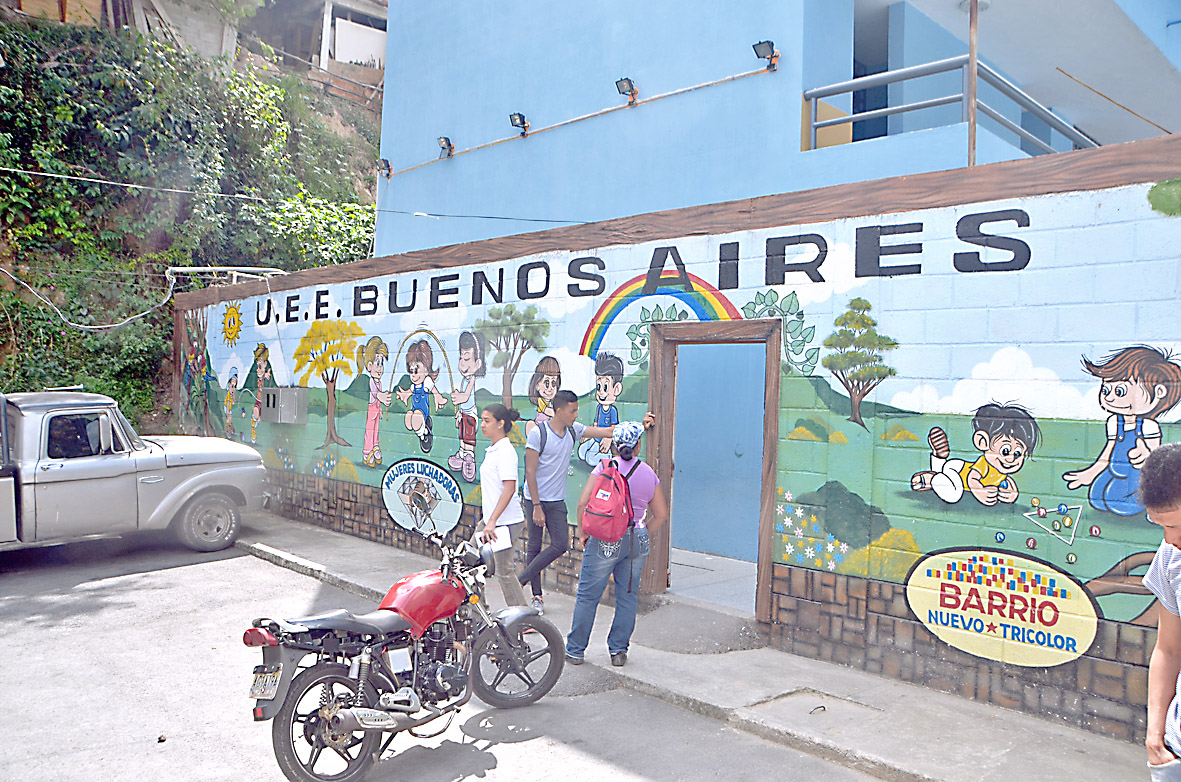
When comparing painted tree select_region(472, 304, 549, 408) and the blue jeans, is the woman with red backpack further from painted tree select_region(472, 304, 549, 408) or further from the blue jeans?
painted tree select_region(472, 304, 549, 408)

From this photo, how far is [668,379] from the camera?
7.44 meters

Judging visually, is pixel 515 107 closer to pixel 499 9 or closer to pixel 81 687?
pixel 499 9

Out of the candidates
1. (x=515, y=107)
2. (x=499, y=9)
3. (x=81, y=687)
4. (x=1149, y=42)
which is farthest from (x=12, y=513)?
(x=1149, y=42)

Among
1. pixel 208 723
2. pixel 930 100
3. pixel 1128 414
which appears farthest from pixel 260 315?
pixel 1128 414

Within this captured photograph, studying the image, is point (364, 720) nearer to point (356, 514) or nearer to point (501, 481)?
point (501, 481)

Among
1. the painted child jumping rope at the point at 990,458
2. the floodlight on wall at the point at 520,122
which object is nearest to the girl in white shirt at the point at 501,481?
the painted child jumping rope at the point at 990,458

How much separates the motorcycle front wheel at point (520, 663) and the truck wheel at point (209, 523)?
5632 mm

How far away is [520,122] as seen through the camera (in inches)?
488

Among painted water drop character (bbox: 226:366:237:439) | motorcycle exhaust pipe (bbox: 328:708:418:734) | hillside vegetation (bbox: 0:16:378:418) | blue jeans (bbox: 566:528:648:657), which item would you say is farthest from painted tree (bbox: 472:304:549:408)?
hillside vegetation (bbox: 0:16:378:418)

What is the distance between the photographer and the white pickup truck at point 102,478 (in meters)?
8.68

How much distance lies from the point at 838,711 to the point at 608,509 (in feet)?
6.08

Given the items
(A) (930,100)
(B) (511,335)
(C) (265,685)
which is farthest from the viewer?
(B) (511,335)

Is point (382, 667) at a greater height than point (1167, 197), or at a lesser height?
lesser

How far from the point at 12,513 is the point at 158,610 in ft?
7.16
